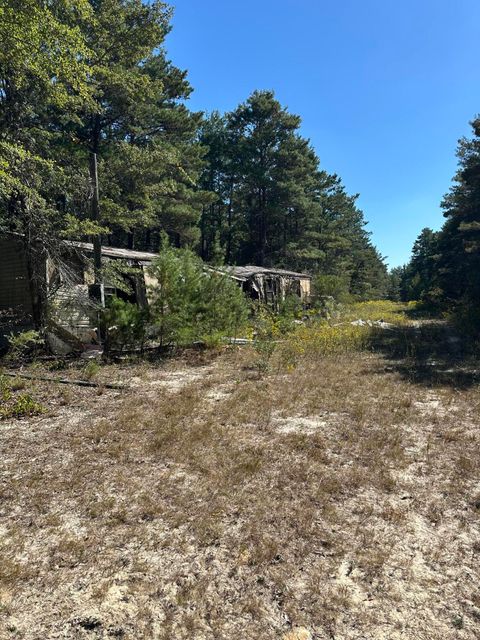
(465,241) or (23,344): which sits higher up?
(465,241)

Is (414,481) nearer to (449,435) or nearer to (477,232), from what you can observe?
(449,435)

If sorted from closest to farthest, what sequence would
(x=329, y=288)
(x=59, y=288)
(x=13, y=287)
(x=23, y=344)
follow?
(x=23, y=344) < (x=59, y=288) < (x=13, y=287) < (x=329, y=288)

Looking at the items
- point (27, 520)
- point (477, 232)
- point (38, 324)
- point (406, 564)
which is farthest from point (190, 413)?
point (477, 232)

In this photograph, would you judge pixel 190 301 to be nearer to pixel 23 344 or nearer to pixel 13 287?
pixel 23 344

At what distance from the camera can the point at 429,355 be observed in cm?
1102

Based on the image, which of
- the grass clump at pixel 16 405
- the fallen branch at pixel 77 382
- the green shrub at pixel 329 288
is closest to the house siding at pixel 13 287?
the fallen branch at pixel 77 382

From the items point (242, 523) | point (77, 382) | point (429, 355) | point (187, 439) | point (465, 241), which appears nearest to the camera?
point (242, 523)

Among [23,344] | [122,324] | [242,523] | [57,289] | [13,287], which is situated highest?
[13,287]

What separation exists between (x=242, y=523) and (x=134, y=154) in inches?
619

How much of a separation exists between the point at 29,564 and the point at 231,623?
1.50 m

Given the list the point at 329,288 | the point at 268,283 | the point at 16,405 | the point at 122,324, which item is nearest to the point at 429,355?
the point at 122,324

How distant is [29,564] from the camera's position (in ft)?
9.01

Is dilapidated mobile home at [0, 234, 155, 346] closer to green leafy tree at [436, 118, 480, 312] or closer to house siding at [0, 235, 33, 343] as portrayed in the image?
house siding at [0, 235, 33, 343]

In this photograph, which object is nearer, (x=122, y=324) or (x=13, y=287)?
(x=122, y=324)
